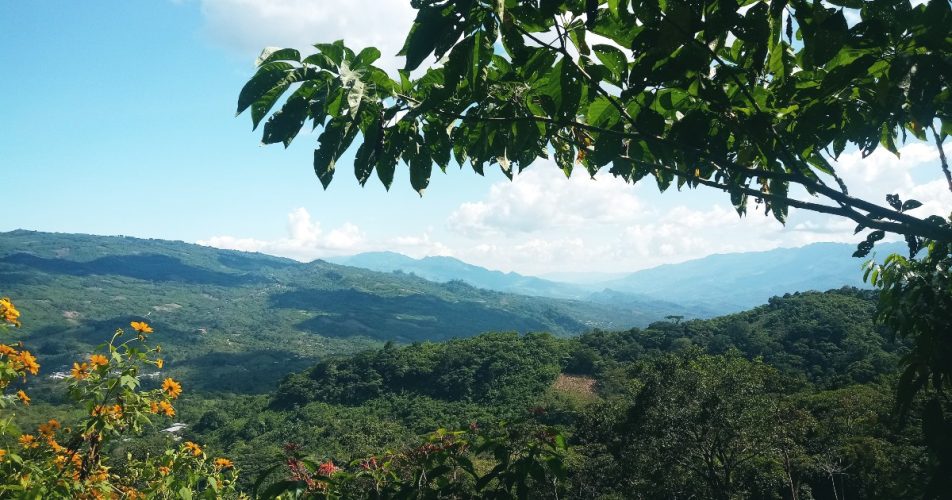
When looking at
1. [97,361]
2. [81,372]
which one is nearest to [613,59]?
[97,361]

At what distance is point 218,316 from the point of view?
477 feet

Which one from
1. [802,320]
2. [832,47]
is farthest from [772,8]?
[802,320]

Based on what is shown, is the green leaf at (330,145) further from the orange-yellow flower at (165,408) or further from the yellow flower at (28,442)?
the yellow flower at (28,442)

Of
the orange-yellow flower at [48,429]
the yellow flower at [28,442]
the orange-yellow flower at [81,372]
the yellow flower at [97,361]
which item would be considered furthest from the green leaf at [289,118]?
the yellow flower at [28,442]

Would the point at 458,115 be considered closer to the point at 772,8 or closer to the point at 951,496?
the point at 772,8

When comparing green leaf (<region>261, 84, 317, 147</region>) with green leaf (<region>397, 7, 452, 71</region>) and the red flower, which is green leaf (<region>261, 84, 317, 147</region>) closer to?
green leaf (<region>397, 7, 452, 71</region>)

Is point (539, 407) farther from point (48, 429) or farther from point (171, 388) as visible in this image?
point (48, 429)

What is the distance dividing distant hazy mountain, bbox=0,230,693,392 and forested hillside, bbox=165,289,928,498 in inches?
1365

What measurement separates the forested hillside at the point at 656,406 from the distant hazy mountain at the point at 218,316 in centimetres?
3468

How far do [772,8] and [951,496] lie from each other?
3.61 feet

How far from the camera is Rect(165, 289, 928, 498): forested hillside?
17984 mm

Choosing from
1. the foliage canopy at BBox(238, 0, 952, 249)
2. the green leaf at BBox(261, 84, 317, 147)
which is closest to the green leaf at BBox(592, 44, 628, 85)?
the foliage canopy at BBox(238, 0, 952, 249)

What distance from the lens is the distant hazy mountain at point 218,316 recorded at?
101 m

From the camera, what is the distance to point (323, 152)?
110 centimetres
